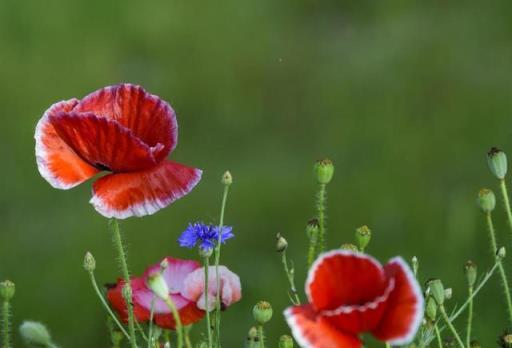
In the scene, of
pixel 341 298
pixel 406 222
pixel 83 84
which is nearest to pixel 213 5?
pixel 83 84

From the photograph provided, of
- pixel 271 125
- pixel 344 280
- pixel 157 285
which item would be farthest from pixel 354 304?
pixel 271 125

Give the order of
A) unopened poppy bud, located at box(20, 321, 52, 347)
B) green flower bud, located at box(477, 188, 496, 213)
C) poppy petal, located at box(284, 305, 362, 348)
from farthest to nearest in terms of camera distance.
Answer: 1. green flower bud, located at box(477, 188, 496, 213)
2. unopened poppy bud, located at box(20, 321, 52, 347)
3. poppy petal, located at box(284, 305, 362, 348)

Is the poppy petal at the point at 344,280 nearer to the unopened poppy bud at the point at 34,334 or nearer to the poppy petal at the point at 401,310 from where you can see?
the poppy petal at the point at 401,310

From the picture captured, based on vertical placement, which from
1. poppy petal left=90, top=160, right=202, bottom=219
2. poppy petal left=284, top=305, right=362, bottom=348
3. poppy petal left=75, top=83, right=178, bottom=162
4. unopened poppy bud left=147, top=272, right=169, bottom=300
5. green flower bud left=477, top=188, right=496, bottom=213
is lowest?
poppy petal left=284, top=305, right=362, bottom=348

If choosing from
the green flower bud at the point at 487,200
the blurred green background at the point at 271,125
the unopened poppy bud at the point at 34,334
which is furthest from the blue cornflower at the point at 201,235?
the blurred green background at the point at 271,125

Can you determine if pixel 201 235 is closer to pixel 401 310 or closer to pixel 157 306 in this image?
pixel 157 306

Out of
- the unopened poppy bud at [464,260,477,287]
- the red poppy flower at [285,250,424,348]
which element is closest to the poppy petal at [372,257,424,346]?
the red poppy flower at [285,250,424,348]

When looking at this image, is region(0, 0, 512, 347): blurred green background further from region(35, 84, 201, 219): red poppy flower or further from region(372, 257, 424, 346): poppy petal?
region(372, 257, 424, 346): poppy petal
